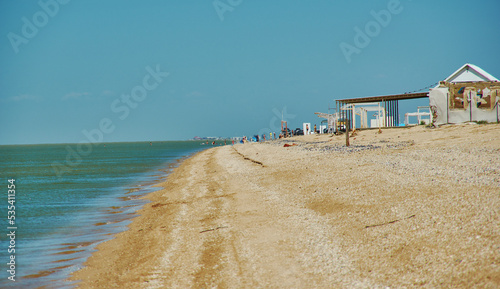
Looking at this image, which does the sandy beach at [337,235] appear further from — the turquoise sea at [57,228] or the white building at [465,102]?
the white building at [465,102]

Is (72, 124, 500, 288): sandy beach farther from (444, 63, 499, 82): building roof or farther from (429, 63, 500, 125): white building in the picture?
(444, 63, 499, 82): building roof

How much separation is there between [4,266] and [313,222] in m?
7.34

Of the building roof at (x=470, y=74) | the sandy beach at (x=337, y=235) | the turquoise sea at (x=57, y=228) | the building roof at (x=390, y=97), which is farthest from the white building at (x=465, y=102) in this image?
the turquoise sea at (x=57, y=228)

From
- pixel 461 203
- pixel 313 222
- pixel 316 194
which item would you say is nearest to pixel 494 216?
pixel 461 203

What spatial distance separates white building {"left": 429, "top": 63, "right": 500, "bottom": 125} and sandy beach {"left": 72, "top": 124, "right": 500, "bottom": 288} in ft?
32.9

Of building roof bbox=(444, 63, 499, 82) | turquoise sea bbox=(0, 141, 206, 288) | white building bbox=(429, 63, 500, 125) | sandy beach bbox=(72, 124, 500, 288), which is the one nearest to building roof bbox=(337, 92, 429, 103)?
building roof bbox=(444, 63, 499, 82)

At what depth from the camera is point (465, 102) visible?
24.4 metres

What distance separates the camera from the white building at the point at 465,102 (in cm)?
2361

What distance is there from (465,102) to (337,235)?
19.7m

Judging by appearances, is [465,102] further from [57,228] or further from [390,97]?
[57,228]

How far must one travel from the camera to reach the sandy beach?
6.29 meters

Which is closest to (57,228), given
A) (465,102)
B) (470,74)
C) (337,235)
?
(337,235)

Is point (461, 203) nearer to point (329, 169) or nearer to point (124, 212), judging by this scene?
point (329, 169)

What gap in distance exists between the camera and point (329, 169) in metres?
16.0
